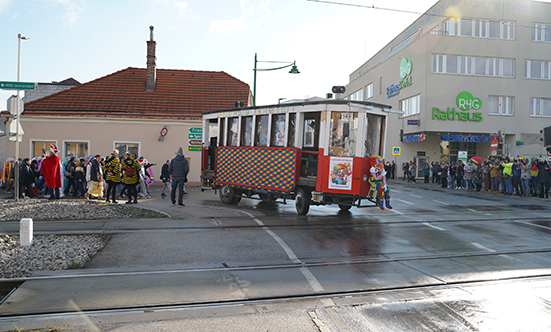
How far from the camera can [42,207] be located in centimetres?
1205

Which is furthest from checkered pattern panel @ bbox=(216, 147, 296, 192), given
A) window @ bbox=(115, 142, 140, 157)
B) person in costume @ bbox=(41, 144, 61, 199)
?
window @ bbox=(115, 142, 140, 157)

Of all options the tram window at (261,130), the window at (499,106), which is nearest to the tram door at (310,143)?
the tram window at (261,130)

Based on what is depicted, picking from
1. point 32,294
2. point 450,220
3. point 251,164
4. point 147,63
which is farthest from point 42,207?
point 147,63

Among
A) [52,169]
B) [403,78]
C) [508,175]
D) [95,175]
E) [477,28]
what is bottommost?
[95,175]

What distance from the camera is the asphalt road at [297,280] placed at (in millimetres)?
4590

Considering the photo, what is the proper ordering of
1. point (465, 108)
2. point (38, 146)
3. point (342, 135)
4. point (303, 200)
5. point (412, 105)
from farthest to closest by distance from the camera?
1. point (412, 105)
2. point (465, 108)
3. point (38, 146)
4. point (303, 200)
5. point (342, 135)

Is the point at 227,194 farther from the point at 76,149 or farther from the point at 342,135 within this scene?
the point at 76,149

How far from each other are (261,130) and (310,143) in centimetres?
208

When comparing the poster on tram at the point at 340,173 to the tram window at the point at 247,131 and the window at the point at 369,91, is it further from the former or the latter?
the window at the point at 369,91

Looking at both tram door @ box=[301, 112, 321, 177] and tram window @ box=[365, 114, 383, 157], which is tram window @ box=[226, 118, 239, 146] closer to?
tram door @ box=[301, 112, 321, 177]

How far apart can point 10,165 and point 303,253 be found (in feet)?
55.1

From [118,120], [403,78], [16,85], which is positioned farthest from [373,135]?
[403,78]

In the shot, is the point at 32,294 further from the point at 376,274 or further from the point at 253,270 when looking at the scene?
the point at 376,274

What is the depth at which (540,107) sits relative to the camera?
3772 cm
